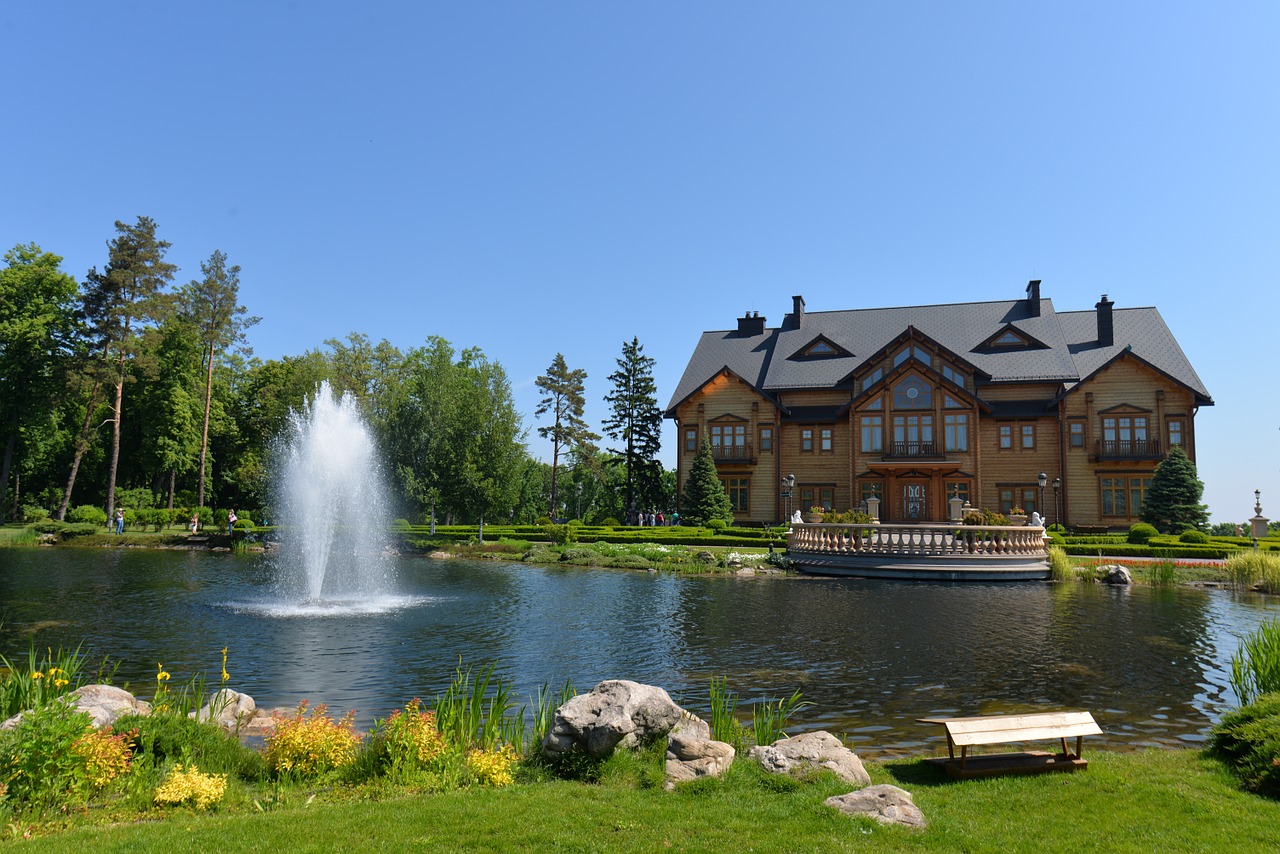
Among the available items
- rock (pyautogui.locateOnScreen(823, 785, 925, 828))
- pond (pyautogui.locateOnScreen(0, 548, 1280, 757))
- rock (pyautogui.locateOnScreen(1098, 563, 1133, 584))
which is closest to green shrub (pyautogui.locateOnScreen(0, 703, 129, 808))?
pond (pyautogui.locateOnScreen(0, 548, 1280, 757))

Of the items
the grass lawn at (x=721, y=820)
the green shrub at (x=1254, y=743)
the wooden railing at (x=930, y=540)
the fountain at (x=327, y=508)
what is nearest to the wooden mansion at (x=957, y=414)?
the wooden railing at (x=930, y=540)

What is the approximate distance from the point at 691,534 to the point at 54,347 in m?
46.7

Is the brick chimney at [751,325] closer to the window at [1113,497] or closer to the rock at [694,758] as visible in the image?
the window at [1113,497]

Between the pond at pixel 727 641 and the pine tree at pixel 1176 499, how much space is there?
18.2 meters

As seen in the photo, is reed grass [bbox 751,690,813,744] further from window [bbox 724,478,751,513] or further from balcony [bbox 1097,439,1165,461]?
balcony [bbox 1097,439,1165,461]

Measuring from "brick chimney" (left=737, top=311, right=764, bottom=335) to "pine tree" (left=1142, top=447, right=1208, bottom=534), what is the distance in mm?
27517

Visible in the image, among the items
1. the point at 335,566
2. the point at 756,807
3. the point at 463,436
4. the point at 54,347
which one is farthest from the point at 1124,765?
the point at 54,347

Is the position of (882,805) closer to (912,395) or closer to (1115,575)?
(1115,575)

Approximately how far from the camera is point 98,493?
64438 mm

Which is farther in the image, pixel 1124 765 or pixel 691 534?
pixel 691 534

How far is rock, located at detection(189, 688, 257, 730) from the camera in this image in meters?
9.69

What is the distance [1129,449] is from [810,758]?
47.4 metres

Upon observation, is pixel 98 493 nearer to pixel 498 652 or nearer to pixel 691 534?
pixel 691 534

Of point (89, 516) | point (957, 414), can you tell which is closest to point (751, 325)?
point (957, 414)
